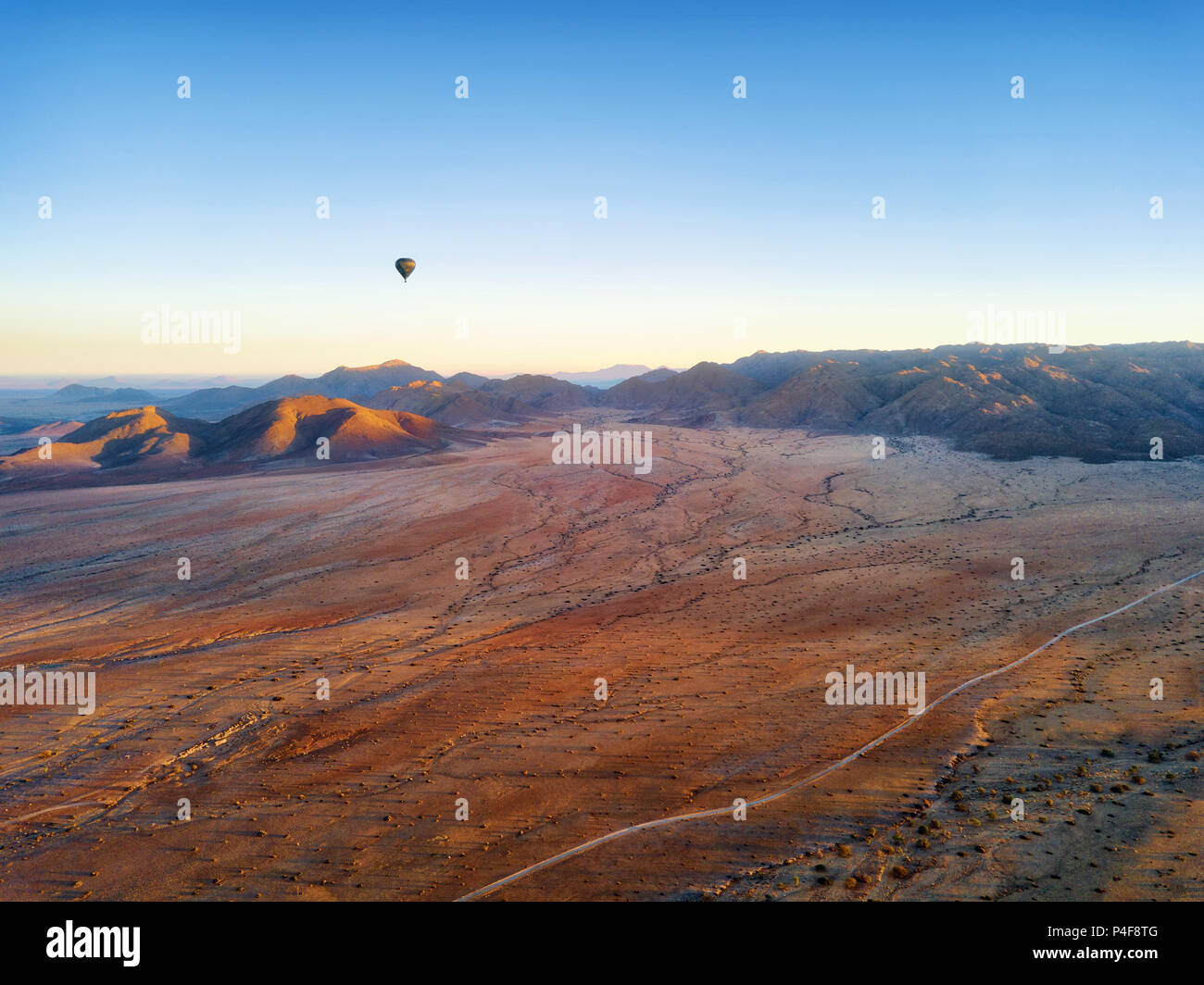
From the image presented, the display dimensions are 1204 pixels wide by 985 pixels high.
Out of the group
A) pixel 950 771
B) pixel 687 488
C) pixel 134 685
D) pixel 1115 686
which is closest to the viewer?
pixel 950 771

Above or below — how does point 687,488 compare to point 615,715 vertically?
above

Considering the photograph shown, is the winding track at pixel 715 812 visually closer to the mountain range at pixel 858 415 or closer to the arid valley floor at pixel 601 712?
the arid valley floor at pixel 601 712

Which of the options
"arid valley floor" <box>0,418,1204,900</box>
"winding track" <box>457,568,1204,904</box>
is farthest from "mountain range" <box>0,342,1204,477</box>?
"winding track" <box>457,568,1204,904</box>

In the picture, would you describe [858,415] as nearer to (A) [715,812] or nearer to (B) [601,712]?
(B) [601,712]

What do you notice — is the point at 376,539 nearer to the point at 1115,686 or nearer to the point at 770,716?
the point at 770,716

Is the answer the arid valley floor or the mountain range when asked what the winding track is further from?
the mountain range

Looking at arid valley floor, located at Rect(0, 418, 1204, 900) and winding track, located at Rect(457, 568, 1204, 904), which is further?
arid valley floor, located at Rect(0, 418, 1204, 900)

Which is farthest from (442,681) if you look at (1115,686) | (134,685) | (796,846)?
(1115,686)

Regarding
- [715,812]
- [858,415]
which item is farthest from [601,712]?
[858,415]
